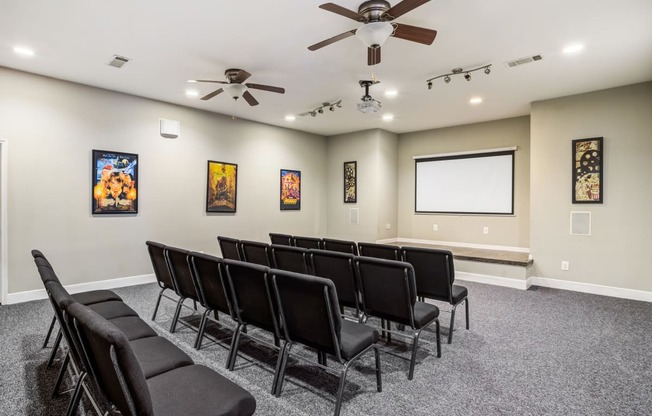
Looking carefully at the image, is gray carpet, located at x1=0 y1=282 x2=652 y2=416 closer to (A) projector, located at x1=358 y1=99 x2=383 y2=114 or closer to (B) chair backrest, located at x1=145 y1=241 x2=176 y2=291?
(B) chair backrest, located at x1=145 y1=241 x2=176 y2=291

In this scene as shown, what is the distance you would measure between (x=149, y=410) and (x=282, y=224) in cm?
655

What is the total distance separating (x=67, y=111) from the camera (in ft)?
16.0

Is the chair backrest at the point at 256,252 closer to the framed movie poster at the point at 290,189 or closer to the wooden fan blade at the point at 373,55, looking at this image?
the wooden fan blade at the point at 373,55

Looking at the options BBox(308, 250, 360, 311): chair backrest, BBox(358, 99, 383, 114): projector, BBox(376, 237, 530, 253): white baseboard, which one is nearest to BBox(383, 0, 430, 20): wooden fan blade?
BBox(358, 99, 383, 114): projector

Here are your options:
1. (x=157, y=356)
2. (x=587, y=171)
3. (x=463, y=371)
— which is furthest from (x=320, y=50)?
(x=587, y=171)

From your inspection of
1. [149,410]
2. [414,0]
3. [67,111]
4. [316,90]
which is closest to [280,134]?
[316,90]

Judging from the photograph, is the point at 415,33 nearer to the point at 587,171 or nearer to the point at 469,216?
the point at 587,171

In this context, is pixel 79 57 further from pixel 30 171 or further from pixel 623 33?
pixel 623 33

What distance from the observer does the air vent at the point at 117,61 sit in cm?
411

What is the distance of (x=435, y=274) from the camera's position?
335 centimetres

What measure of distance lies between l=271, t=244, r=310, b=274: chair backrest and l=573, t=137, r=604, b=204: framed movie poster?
4.66 m

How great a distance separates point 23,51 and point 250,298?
403cm

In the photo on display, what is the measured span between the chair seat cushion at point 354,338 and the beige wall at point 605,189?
4684mm

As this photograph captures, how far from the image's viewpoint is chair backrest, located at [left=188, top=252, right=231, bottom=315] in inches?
109
